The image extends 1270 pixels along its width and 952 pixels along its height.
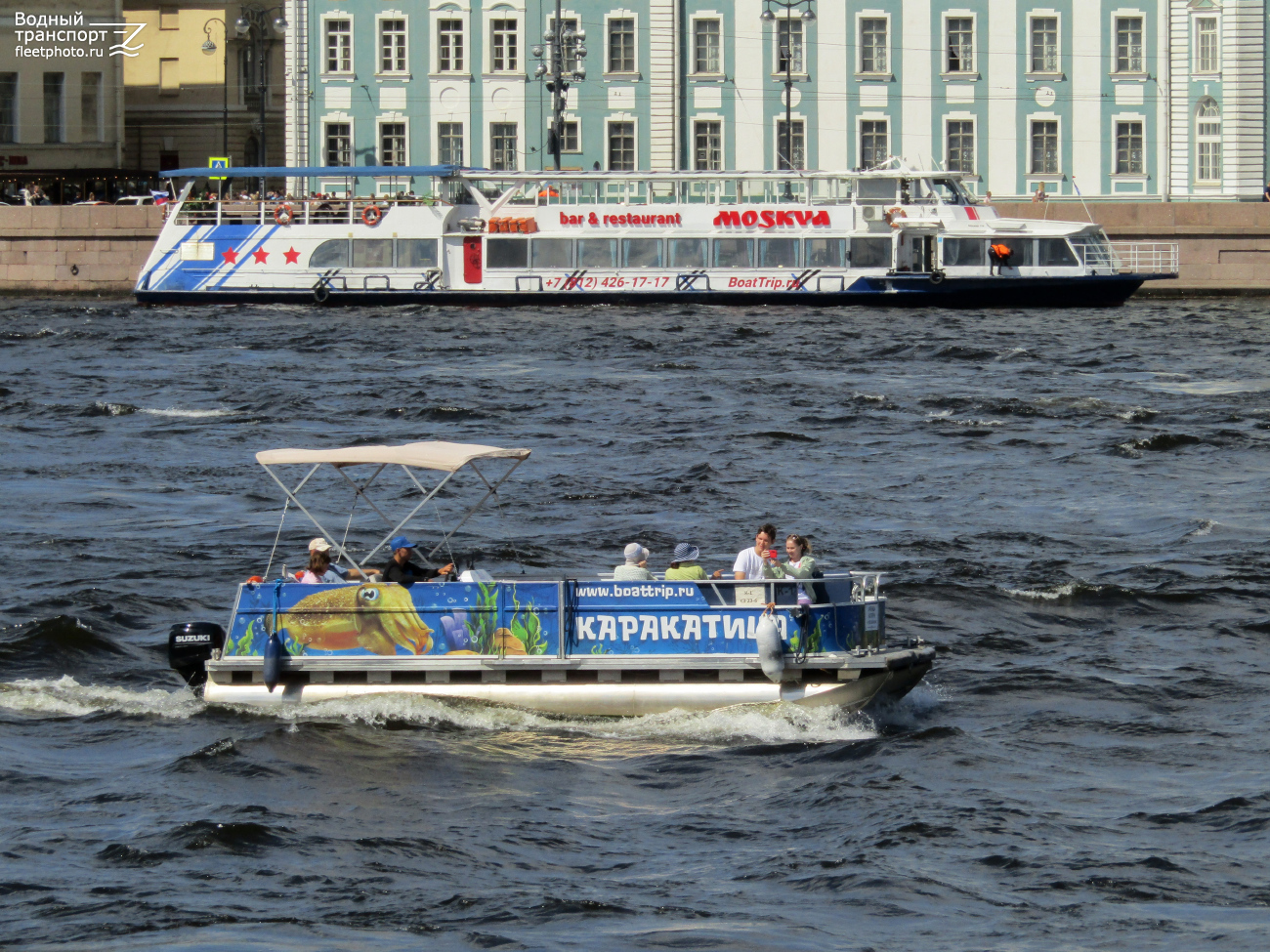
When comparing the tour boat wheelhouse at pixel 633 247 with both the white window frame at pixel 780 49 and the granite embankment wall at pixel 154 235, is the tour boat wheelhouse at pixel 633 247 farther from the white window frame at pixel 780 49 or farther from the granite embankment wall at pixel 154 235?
the white window frame at pixel 780 49

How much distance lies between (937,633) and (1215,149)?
149 feet

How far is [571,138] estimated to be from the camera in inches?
2534

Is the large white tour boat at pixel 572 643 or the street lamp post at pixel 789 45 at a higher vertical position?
the street lamp post at pixel 789 45

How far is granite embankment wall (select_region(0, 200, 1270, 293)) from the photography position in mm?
57000

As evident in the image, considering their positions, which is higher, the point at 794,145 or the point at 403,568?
the point at 794,145

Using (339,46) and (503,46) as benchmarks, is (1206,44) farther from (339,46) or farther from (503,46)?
(339,46)

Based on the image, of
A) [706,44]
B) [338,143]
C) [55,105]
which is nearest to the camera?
[706,44]

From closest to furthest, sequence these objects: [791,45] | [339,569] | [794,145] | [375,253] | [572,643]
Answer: [572,643], [339,569], [375,253], [791,45], [794,145]

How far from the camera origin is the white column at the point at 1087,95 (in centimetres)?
6256

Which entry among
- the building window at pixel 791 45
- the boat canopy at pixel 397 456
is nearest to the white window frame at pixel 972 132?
the building window at pixel 791 45

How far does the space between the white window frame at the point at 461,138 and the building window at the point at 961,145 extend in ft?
49.3

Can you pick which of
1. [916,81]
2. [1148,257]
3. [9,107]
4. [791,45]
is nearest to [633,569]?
[1148,257]

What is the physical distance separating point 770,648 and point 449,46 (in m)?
51.2

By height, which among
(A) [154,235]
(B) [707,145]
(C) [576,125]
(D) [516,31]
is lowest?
(A) [154,235]
